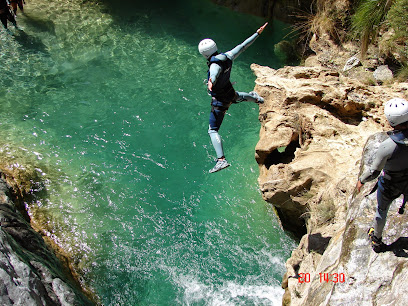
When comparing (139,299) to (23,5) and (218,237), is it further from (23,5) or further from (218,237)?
(23,5)

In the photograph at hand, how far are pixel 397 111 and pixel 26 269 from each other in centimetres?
452

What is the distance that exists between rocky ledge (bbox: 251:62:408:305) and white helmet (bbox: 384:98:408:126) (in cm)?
135

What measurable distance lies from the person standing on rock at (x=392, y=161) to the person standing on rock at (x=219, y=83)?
2522mm

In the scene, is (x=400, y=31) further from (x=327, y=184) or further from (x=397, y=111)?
(x=397, y=111)

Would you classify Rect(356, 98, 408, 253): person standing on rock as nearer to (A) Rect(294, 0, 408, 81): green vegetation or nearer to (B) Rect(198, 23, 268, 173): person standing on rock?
(B) Rect(198, 23, 268, 173): person standing on rock

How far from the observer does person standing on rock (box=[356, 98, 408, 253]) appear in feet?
9.26

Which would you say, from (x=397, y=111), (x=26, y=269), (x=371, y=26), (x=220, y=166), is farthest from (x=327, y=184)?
(x=371, y=26)

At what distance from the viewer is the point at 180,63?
10.7 metres

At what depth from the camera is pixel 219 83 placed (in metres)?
5.43

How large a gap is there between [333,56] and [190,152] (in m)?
4.71
